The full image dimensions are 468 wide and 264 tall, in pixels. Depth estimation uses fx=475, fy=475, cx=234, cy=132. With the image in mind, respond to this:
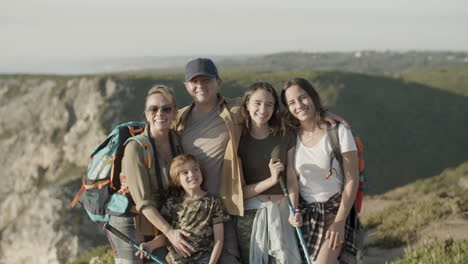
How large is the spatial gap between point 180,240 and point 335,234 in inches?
58.4

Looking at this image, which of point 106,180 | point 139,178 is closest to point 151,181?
point 139,178

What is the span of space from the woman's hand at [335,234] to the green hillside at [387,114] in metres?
38.7

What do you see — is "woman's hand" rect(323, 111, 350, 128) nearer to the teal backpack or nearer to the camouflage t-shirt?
the camouflage t-shirt

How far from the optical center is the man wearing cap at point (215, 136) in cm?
470

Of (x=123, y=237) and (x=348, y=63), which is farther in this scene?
(x=348, y=63)

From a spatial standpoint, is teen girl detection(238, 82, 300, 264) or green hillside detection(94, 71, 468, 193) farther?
green hillside detection(94, 71, 468, 193)

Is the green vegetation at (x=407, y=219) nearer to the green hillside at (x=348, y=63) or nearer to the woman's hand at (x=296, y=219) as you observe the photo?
the woman's hand at (x=296, y=219)

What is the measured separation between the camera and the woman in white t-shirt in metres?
4.55

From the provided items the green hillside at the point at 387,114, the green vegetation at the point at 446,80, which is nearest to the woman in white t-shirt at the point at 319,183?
the green hillside at the point at 387,114

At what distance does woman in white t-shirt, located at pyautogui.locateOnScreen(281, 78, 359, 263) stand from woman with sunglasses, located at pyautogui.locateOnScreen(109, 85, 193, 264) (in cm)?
117

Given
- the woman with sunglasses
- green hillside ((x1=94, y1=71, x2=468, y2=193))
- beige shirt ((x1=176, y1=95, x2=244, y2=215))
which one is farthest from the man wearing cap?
green hillside ((x1=94, y1=71, x2=468, y2=193))

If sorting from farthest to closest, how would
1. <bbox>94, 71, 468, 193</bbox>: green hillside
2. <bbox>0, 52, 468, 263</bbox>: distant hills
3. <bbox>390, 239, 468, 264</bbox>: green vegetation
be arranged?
<bbox>94, 71, 468, 193</bbox>: green hillside → <bbox>0, 52, 468, 263</bbox>: distant hills → <bbox>390, 239, 468, 264</bbox>: green vegetation

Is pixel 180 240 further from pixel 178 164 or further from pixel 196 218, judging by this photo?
pixel 178 164

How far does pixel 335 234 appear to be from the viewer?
4562 mm
